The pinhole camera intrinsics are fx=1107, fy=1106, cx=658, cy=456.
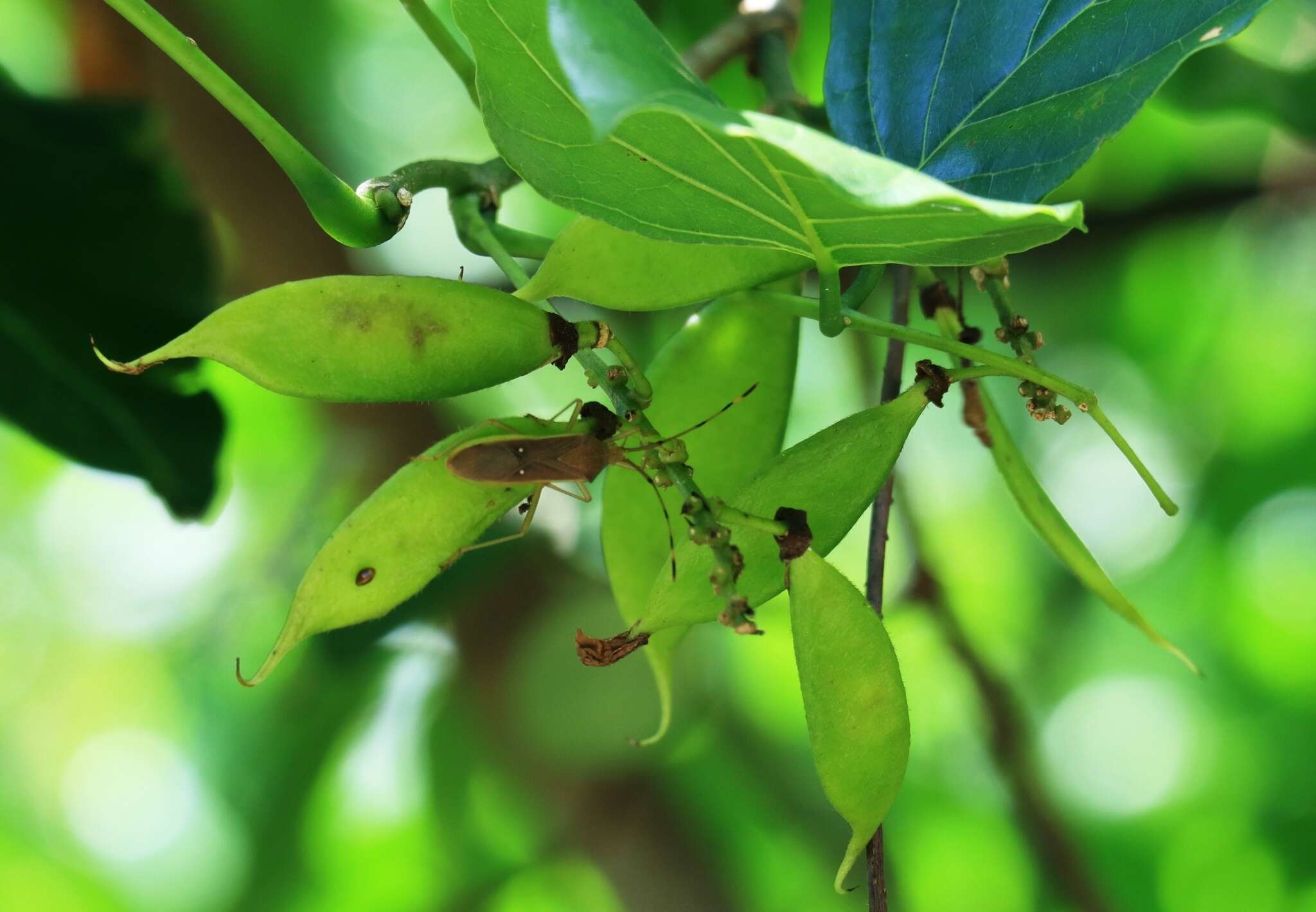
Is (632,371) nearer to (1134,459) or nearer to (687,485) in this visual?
(687,485)

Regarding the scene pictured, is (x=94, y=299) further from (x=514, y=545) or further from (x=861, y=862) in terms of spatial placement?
(x=861, y=862)

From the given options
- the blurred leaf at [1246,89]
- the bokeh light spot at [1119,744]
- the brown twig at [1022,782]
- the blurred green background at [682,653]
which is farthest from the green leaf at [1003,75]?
the bokeh light spot at [1119,744]

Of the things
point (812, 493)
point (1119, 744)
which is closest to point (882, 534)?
point (812, 493)

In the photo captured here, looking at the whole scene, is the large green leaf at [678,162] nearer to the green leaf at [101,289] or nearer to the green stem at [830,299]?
the green stem at [830,299]

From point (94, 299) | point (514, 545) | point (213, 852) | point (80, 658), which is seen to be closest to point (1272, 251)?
point (514, 545)

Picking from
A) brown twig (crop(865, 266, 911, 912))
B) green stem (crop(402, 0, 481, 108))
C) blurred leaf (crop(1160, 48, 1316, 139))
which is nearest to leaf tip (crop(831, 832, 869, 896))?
brown twig (crop(865, 266, 911, 912))

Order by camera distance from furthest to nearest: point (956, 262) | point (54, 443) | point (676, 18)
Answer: point (676, 18), point (54, 443), point (956, 262)

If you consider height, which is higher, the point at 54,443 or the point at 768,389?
the point at 54,443

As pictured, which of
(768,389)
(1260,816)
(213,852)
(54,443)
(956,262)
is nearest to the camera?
(956,262)
